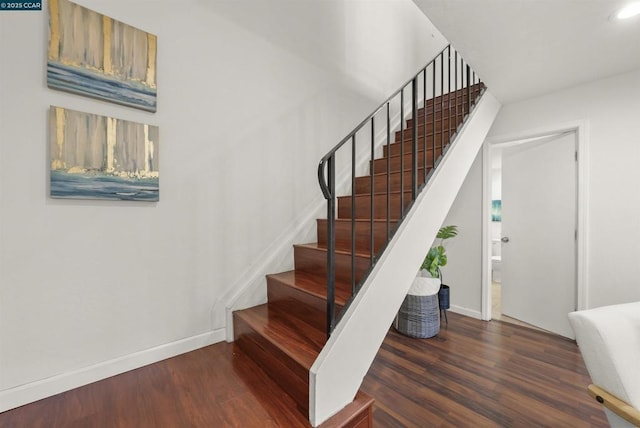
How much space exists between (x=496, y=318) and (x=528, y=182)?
1.55 meters

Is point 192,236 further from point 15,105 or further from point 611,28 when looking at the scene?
point 611,28

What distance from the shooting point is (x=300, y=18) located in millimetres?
2500

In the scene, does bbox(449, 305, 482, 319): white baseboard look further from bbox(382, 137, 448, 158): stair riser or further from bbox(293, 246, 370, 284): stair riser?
bbox(293, 246, 370, 284): stair riser

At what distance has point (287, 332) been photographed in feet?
5.42

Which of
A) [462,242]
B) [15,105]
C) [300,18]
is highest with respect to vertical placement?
[300,18]

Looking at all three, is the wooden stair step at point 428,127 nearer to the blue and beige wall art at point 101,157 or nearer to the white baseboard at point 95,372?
the blue and beige wall art at point 101,157

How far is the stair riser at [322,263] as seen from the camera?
5.61 ft

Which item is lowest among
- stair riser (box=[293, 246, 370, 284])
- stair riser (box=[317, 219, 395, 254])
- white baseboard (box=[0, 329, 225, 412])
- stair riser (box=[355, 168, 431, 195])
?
white baseboard (box=[0, 329, 225, 412])

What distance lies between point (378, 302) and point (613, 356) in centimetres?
93

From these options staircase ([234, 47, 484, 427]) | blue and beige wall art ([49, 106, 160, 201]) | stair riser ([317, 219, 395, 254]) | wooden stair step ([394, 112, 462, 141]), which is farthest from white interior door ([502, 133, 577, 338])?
blue and beige wall art ([49, 106, 160, 201])

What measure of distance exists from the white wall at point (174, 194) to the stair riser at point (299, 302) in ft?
0.58

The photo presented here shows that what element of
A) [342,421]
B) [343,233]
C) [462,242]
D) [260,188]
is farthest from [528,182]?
[342,421]

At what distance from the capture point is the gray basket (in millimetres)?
2562

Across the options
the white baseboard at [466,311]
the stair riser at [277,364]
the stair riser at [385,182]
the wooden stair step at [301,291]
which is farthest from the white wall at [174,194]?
the white baseboard at [466,311]
